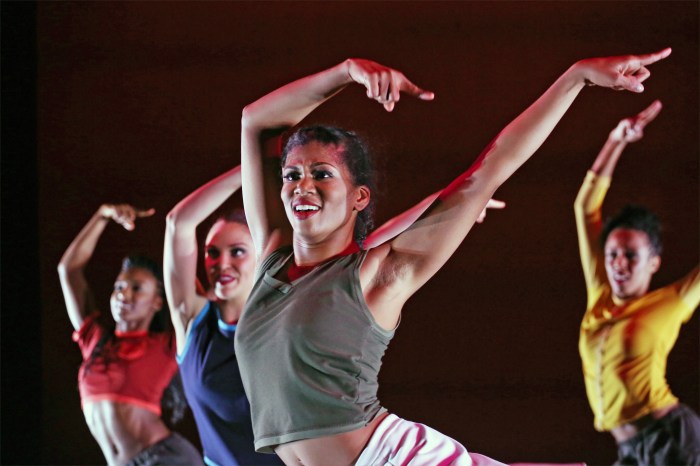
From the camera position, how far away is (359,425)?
183 cm

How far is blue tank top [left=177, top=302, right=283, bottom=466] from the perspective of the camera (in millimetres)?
2682

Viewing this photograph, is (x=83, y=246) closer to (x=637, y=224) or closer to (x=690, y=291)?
(x=637, y=224)

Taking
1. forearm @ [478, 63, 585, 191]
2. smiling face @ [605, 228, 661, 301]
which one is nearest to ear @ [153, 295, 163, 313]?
smiling face @ [605, 228, 661, 301]

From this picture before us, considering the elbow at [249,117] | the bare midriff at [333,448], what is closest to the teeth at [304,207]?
the elbow at [249,117]

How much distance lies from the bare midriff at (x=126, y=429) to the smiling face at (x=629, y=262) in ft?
6.44

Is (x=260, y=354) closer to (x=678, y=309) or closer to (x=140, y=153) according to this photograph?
(x=678, y=309)

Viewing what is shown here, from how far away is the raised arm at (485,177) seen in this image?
1856mm

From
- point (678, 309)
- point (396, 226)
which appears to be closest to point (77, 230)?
point (396, 226)

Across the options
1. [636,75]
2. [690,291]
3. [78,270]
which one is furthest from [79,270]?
[636,75]

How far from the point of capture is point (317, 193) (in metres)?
1.96

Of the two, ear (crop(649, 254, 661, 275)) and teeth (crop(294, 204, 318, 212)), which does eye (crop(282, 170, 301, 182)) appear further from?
ear (crop(649, 254, 661, 275))

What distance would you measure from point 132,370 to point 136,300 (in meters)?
0.32

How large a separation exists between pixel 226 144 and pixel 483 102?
1.20 m

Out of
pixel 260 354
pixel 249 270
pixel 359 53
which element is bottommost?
pixel 260 354
